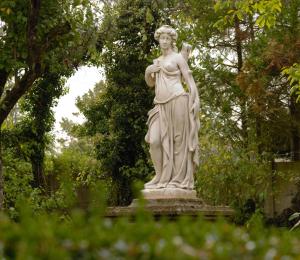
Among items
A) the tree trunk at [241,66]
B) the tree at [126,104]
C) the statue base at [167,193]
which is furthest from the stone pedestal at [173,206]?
the tree trunk at [241,66]

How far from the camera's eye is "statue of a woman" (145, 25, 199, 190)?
9852 mm

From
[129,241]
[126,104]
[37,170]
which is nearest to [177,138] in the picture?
[129,241]

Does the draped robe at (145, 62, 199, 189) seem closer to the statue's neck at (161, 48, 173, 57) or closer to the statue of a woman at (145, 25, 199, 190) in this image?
the statue of a woman at (145, 25, 199, 190)

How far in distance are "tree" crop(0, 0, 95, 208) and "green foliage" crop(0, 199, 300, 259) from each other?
9.72 m

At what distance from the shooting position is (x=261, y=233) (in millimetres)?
3168

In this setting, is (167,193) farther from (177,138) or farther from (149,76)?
(149,76)

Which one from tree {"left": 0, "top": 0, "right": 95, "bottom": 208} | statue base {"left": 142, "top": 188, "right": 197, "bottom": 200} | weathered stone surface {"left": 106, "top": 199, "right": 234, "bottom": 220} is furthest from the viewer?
tree {"left": 0, "top": 0, "right": 95, "bottom": 208}

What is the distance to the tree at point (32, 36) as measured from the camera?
12.4 metres

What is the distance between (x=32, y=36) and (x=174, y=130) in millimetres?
3519

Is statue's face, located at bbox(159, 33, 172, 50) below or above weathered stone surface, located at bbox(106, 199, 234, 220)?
above

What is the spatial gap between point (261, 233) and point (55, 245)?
3.36 feet

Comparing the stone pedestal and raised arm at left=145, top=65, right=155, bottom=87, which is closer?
the stone pedestal

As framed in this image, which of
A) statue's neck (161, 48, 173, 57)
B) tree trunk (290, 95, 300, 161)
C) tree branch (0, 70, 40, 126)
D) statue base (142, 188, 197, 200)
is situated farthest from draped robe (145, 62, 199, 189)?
tree trunk (290, 95, 300, 161)

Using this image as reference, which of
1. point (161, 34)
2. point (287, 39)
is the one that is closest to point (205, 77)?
point (287, 39)
